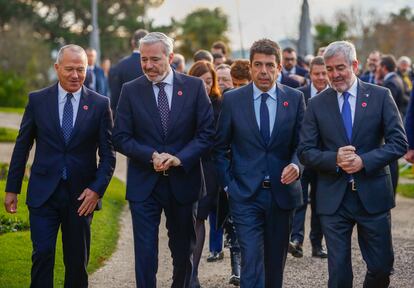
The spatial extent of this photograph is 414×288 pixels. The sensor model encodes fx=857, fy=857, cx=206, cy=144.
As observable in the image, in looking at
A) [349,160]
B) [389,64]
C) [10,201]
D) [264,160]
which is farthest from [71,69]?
[389,64]

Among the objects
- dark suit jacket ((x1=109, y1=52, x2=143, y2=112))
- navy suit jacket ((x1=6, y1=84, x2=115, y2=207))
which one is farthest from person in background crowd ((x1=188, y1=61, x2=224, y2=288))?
dark suit jacket ((x1=109, y1=52, x2=143, y2=112))

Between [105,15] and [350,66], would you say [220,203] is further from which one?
[105,15]

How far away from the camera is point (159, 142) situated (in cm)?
718

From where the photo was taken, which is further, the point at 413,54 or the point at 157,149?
the point at 413,54

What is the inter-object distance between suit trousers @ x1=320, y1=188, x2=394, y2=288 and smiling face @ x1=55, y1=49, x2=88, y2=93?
2351 millimetres

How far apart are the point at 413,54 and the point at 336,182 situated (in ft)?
179

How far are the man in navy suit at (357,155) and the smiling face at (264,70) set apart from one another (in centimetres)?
48

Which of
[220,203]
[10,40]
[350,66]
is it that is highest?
[10,40]

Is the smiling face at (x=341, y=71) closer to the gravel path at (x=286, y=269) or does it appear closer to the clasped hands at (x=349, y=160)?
the clasped hands at (x=349, y=160)

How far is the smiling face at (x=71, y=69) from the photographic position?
7.11 meters

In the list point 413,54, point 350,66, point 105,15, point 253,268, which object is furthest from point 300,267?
point 413,54

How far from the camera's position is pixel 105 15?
53.5 m

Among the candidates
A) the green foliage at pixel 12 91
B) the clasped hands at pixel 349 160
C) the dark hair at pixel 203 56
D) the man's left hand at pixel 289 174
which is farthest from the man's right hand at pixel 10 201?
the green foliage at pixel 12 91

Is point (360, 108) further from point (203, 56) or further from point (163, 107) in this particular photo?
point (203, 56)
